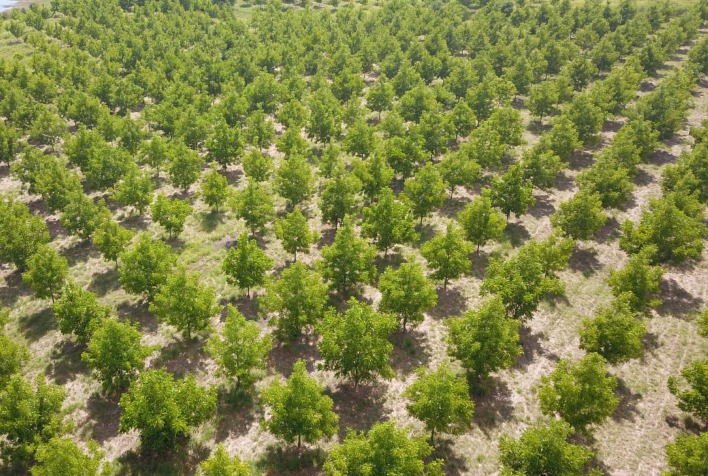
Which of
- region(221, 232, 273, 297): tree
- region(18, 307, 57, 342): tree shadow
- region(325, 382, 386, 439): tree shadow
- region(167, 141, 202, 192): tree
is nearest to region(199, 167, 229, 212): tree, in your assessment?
region(167, 141, 202, 192): tree

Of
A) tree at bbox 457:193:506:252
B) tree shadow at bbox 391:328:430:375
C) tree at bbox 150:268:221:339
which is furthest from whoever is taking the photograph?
tree at bbox 457:193:506:252

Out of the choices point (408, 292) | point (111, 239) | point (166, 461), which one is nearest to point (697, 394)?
point (408, 292)

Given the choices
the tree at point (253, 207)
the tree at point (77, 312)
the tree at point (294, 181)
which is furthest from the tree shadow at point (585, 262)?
the tree at point (77, 312)

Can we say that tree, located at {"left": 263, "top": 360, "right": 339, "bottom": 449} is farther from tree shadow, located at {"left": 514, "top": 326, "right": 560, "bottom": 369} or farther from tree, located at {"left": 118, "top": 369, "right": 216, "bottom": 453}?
tree shadow, located at {"left": 514, "top": 326, "right": 560, "bottom": 369}

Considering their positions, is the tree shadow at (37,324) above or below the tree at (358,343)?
below

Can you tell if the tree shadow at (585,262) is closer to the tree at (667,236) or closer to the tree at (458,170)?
the tree at (667,236)
